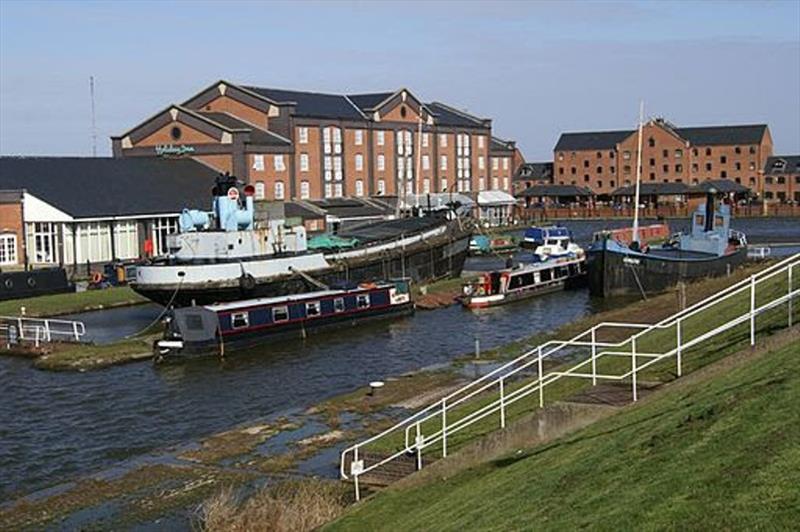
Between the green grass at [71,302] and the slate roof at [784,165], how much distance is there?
119 meters

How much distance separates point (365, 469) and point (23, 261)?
52.2 meters

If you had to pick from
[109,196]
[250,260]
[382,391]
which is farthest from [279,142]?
[382,391]

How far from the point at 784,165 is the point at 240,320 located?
12913cm

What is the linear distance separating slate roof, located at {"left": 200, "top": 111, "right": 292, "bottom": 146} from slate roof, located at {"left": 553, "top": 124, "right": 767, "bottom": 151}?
81.7 m

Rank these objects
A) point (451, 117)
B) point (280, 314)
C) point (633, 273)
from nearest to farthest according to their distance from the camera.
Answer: point (280, 314) → point (633, 273) → point (451, 117)

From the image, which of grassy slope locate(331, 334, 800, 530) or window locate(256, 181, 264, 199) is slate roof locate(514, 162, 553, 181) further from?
grassy slope locate(331, 334, 800, 530)

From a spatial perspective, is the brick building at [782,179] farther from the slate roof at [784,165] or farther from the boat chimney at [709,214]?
the boat chimney at [709,214]

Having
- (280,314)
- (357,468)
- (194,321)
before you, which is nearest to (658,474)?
(357,468)

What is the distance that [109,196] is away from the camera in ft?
239

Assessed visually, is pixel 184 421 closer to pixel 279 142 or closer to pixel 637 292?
pixel 637 292

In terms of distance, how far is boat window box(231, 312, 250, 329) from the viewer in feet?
141

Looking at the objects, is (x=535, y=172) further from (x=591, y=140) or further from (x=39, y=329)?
(x=39, y=329)

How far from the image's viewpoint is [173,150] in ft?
294

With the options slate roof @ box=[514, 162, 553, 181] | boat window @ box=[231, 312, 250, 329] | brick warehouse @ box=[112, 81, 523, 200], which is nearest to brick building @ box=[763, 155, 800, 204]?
slate roof @ box=[514, 162, 553, 181]
